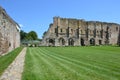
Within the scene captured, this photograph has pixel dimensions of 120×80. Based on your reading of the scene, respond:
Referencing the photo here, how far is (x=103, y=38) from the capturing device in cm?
7088

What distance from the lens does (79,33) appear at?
66312 millimetres

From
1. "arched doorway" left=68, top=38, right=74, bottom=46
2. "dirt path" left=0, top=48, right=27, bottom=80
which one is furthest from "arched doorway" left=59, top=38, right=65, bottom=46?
"dirt path" left=0, top=48, right=27, bottom=80

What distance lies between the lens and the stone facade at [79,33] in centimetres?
6259

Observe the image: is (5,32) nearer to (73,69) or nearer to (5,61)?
(5,61)

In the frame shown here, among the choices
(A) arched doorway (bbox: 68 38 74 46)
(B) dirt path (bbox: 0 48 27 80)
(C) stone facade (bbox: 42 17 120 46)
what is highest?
(C) stone facade (bbox: 42 17 120 46)

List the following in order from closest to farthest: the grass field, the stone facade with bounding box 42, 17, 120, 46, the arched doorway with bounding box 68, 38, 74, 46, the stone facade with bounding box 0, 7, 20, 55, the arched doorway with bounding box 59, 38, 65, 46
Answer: the grass field → the stone facade with bounding box 0, 7, 20, 55 → the stone facade with bounding box 42, 17, 120, 46 → the arched doorway with bounding box 59, 38, 65, 46 → the arched doorway with bounding box 68, 38, 74, 46

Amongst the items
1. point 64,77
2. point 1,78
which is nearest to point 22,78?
point 1,78

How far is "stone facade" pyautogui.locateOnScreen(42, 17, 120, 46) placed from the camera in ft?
205

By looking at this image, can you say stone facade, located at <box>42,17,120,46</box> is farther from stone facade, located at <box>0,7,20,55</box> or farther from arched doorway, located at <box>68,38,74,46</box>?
stone facade, located at <box>0,7,20,55</box>

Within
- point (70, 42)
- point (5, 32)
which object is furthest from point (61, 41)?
point (5, 32)

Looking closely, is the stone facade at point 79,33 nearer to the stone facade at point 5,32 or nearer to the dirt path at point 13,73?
the stone facade at point 5,32

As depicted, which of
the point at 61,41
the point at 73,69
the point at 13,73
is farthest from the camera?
the point at 61,41

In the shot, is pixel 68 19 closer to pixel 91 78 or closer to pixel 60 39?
pixel 60 39

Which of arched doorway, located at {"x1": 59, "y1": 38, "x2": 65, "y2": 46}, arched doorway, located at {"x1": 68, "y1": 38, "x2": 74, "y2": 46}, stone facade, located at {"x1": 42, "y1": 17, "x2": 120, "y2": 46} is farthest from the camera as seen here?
arched doorway, located at {"x1": 68, "y1": 38, "x2": 74, "y2": 46}
